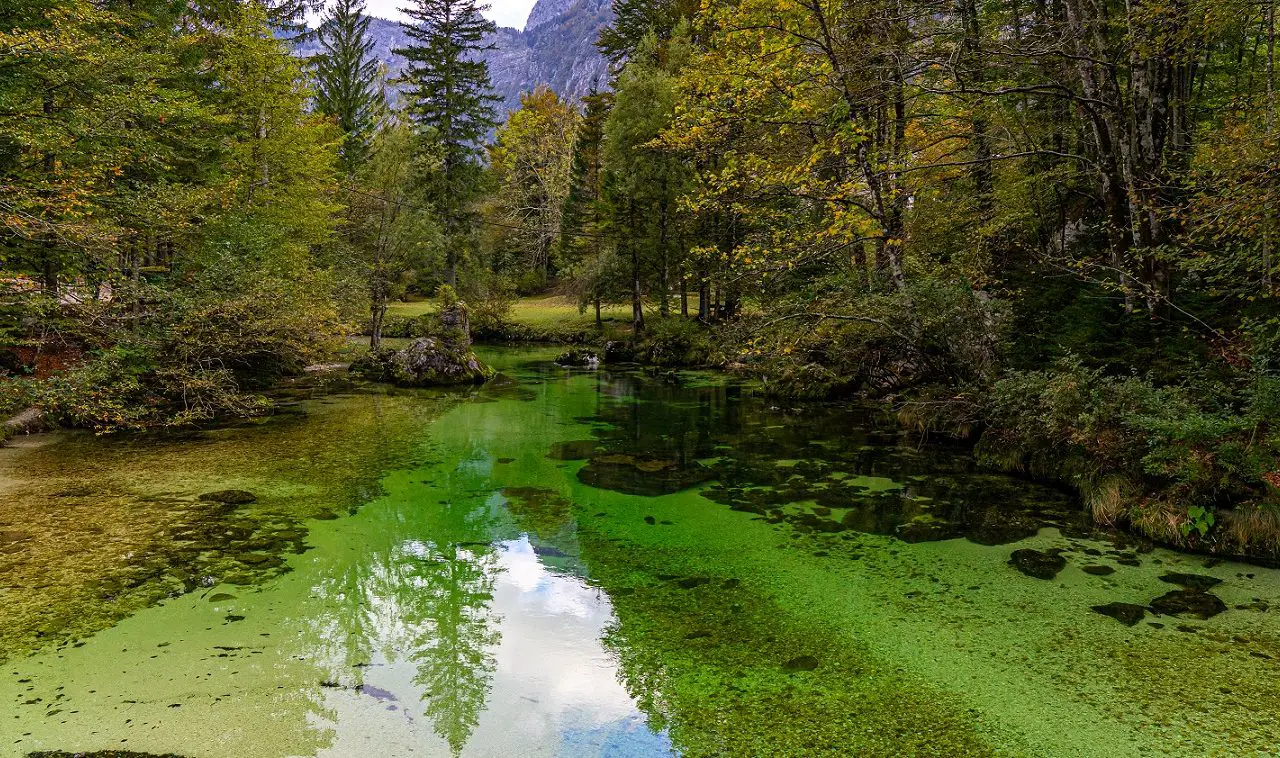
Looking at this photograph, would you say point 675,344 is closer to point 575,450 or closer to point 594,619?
point 575,450

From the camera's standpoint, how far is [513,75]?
186 meters

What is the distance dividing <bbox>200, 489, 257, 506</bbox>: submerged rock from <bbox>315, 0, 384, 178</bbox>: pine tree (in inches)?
1062

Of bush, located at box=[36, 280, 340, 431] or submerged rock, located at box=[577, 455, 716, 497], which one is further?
bush, located at box=[36, 280, 340, 431]

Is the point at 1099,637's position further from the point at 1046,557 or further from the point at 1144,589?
the point at 1046,557

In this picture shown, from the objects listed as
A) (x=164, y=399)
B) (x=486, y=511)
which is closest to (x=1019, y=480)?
(x=486, y=511)

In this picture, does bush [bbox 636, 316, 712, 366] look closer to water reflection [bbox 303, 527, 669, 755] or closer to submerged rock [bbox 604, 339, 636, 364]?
submerged rock [bbox 604, 339, 636, 364]

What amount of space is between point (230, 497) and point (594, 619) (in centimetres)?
502

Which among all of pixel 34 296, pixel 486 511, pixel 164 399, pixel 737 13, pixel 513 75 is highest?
pixel 513 75

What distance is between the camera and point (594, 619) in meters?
4.57

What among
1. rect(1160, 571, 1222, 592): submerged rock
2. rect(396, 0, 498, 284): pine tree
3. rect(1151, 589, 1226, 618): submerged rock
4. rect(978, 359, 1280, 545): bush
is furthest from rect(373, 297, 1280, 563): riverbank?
rect(396, 0, 498, 284): pine tree

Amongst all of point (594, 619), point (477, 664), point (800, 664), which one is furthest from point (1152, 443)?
point (477, 664)

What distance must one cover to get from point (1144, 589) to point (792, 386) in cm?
969

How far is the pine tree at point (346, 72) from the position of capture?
31062mm

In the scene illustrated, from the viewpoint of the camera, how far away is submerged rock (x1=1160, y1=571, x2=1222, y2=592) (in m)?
4.75
